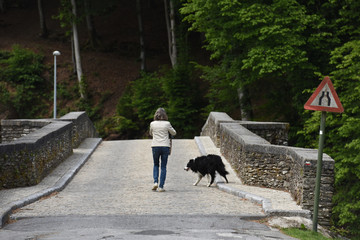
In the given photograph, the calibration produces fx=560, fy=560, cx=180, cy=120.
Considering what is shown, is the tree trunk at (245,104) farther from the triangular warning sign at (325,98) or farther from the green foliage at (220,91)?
the triangular warning sign at (325,98)

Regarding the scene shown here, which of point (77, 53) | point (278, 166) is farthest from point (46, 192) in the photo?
point (77, 53)

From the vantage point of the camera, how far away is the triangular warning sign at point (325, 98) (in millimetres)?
8805

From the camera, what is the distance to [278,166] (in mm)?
12055

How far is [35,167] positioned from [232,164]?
18.0 feet

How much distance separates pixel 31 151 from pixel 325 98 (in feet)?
22.7

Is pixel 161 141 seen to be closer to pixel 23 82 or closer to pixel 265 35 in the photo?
pixel 265 35

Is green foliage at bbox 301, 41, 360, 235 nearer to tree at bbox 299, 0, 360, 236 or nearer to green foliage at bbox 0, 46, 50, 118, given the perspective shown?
tree at bbox 299, 0, 360, 236

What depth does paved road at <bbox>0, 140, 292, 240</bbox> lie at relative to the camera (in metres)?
7.69

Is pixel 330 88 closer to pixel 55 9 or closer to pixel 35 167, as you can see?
pixel 35 167

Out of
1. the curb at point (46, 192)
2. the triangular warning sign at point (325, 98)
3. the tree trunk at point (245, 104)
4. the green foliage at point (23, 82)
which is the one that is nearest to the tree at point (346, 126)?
the tree trunk at point (245, 104)

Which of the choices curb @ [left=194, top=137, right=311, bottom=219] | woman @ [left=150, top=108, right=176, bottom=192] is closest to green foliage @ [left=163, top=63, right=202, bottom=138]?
curb @ [left=194, top=137, right=311, bottom=219]

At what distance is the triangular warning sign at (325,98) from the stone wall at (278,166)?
148 cm

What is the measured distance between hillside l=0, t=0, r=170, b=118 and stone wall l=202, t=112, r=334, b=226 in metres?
24.4

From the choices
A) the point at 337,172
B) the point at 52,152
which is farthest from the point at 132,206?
the point at 337,172
